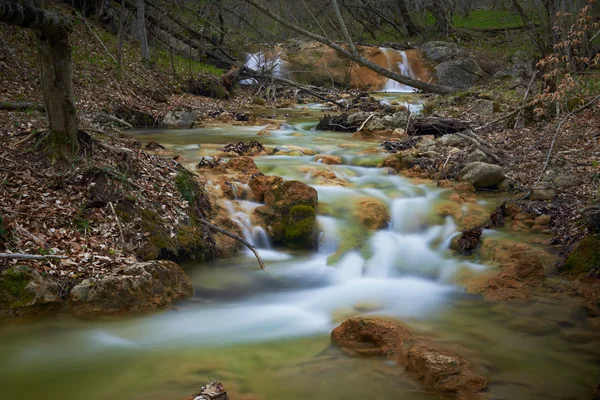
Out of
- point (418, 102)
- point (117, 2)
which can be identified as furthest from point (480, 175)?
point (117, 2)

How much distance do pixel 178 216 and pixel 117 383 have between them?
275 cm

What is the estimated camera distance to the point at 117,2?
67.8 feet

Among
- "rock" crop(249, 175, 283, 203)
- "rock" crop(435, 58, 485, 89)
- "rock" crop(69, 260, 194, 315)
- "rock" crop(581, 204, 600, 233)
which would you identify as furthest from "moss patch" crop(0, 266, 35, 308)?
"rock" crop(435, 58, 485, 89)

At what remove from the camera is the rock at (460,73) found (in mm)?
23500

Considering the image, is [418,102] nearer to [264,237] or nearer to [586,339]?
[264,237]

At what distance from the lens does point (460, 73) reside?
23688 millimetres

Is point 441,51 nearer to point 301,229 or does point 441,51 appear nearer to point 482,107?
point 482,107

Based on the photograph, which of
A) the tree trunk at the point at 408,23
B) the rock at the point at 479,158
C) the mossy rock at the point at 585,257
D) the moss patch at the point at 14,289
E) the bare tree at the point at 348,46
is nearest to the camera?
the moss patch at the point at 14,289

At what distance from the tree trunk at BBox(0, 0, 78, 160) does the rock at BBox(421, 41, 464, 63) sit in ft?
72.4

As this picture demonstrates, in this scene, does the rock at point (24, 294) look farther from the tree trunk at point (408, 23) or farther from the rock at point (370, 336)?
the tree trunk at point (408, 23)

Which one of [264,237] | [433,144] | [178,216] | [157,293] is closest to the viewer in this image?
[157,293]

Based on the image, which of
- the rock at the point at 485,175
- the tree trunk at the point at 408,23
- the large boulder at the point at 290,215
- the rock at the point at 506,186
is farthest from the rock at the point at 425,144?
the tree trunk at the point at 408,23

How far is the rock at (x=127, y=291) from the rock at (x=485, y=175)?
563 centimetres

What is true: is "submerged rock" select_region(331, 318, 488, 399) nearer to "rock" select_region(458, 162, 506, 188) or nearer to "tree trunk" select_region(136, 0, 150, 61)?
"rock" select_region(458, 162, 506, 188)
